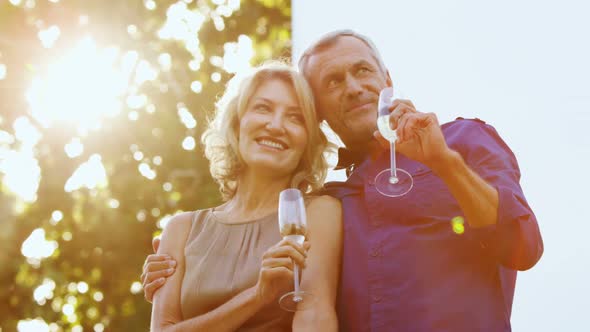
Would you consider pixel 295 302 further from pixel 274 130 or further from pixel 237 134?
pixel 237 134

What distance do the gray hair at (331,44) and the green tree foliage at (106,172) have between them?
5236mm

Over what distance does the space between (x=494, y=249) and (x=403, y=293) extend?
364mm

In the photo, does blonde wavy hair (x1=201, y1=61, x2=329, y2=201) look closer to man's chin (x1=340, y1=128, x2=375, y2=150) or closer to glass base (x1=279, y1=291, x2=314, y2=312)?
man's chin (x1=340, y1=128, x2=375, y2=150)

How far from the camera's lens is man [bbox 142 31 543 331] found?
2.41 meters

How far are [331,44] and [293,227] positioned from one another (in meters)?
1.18

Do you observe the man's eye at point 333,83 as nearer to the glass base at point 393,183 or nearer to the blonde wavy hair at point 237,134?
the blonde wavy hair at point 237,134

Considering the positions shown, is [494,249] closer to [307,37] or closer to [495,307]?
[495,307]

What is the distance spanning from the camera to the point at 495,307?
2.58 metres

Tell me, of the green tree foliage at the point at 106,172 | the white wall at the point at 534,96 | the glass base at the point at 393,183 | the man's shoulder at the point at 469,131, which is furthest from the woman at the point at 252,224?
the green tree foliage at the point at 106,172

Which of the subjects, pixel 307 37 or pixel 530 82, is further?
pixel 307 37

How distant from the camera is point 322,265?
9.03ft

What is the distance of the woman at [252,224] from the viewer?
8.87ft

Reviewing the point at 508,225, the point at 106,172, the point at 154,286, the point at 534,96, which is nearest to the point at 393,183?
the point at 508,225

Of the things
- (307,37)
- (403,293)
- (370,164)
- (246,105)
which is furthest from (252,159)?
(307,37)
